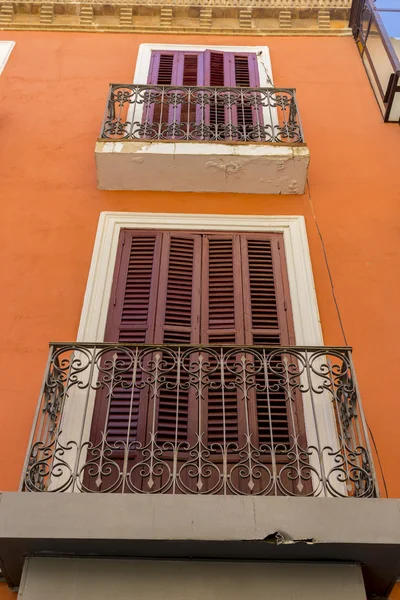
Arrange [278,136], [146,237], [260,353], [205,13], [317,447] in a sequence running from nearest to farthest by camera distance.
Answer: [317,447] < [260,353] < [146,237] < [278,136] < [205,13]

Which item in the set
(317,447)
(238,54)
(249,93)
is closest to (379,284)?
(317,447)

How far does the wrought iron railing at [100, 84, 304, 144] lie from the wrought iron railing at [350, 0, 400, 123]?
1.23 metres

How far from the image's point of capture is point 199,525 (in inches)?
176

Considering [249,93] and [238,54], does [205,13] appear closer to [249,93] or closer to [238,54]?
[238,54]

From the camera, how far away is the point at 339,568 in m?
4.72

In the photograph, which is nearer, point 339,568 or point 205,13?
point 339,568

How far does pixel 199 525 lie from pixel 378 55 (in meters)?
7.09

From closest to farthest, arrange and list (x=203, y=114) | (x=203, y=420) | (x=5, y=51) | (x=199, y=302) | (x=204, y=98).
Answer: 1. (x=203, y=420)
2. (x=199, y=302)
3. (x=203, y=114)
4. (x=204, y=98)
5. (x=5, y=51)

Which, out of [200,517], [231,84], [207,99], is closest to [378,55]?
[231,84]

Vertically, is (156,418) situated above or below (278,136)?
below

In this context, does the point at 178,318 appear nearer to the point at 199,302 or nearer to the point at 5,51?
the point at 199,302

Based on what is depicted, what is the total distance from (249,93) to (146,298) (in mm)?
3552

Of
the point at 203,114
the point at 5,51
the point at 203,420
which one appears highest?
the point at 5,51

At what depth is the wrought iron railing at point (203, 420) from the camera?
5246 millimetres
